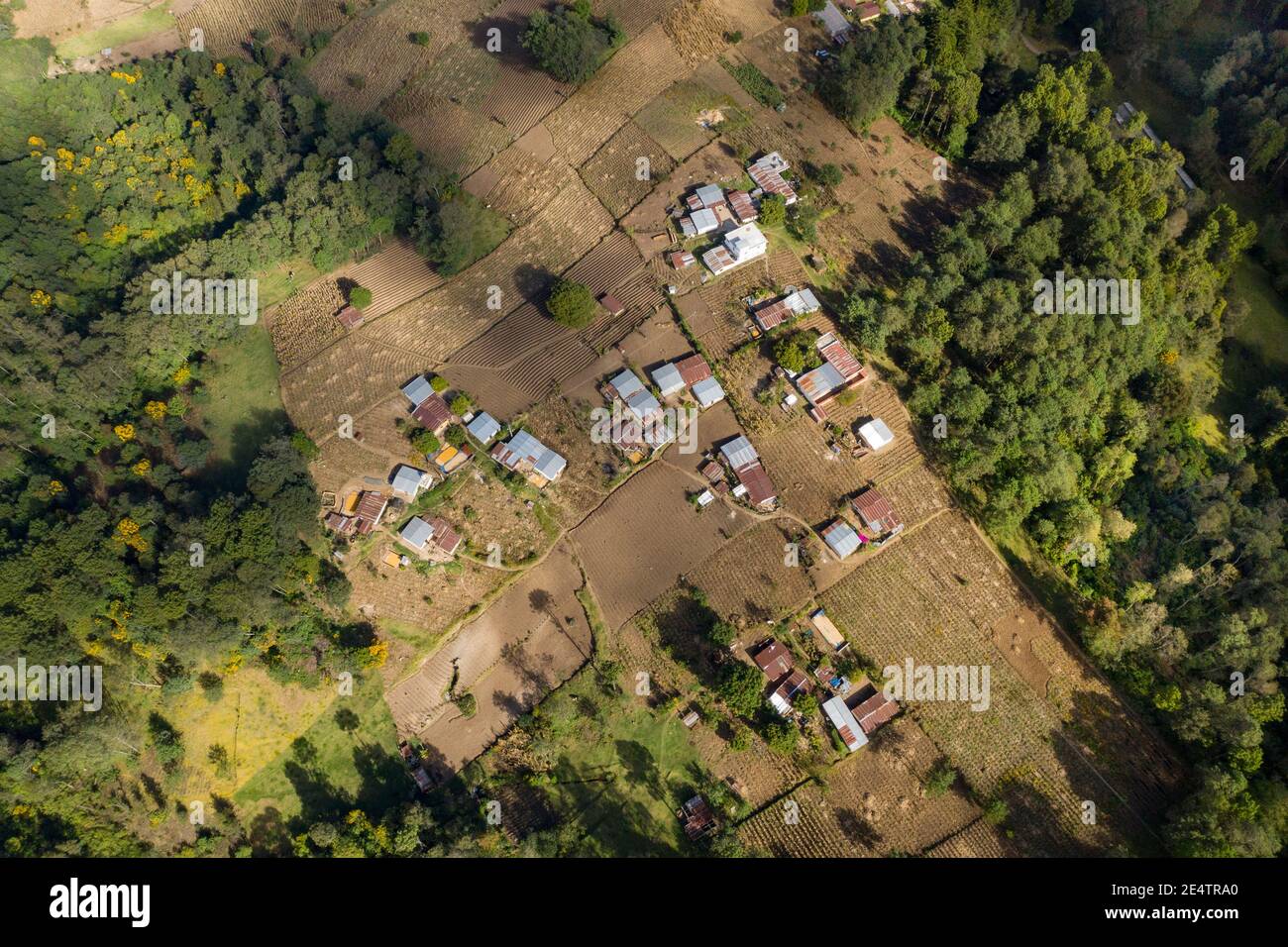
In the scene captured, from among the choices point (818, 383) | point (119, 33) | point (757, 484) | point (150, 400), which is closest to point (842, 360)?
point (818, 383)

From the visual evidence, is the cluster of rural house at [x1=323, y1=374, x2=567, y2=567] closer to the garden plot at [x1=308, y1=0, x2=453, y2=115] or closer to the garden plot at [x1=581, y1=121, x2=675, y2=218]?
the garden plot at [x1=581, y1=121, x2=675, y2=218]

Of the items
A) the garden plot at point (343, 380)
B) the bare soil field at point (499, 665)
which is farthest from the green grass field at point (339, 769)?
the garden plot at point (343, 380)

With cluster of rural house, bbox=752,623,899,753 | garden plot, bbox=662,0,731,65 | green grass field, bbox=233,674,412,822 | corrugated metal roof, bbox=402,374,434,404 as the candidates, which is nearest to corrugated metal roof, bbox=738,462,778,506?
cluster of rural house, bbox=752,623,899,753

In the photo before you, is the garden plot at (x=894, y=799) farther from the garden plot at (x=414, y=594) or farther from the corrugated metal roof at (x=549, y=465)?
the corrugated metal roof at (x=549, y=465)

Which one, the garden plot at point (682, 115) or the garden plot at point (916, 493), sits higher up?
the garden plot at point (682, 115)

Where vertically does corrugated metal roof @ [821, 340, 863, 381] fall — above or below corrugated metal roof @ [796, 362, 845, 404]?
above
